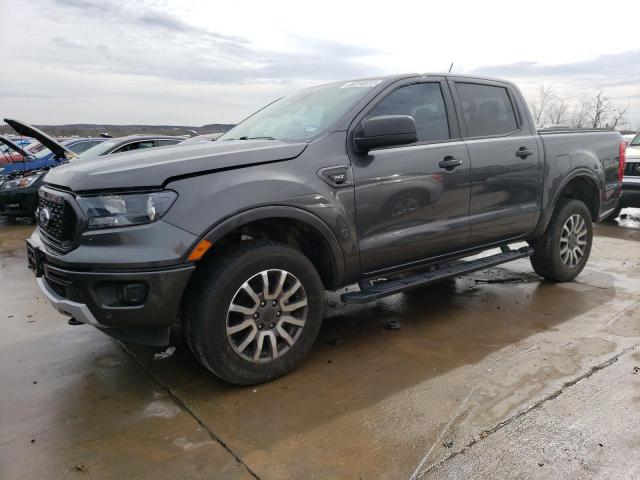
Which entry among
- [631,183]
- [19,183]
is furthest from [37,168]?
[631,183]

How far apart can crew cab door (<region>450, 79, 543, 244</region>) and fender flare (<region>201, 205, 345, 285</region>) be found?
1.32 metres

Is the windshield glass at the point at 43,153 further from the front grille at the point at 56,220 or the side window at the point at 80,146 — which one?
the front grille at the point at 56,220

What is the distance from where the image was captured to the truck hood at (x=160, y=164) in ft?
8.88

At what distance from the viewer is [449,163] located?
3.81 m

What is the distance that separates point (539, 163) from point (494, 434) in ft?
9.04

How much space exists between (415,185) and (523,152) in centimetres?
137

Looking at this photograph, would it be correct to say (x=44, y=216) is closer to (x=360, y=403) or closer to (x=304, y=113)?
(x=304, y=113)

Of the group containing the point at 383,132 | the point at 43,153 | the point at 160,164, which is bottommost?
the point at 43,153

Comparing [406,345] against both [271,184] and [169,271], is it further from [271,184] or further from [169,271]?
[169,271]

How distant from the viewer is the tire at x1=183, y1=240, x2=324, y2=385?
2828mm

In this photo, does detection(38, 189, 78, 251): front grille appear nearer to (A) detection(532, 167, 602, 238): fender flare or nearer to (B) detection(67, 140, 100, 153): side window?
(A) detection(532, 167, 602, 238): fender flare

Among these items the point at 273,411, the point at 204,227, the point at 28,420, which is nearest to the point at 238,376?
the point at 273,411

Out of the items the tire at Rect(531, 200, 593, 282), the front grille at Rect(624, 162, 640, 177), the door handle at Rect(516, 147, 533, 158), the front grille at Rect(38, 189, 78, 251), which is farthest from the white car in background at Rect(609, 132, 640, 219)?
the front grille at Rect(38, 189, 78, 251)

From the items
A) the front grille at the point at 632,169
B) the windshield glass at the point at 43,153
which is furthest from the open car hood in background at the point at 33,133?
the front grille at the point at 632,169
